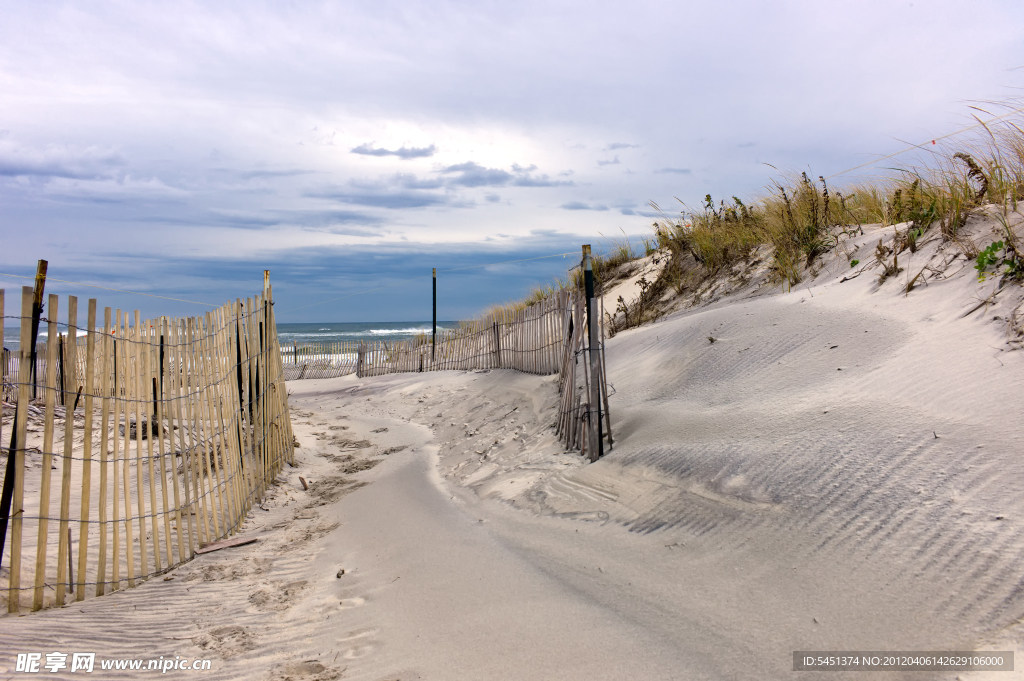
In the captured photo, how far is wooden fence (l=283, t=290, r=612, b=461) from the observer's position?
525 centimetres

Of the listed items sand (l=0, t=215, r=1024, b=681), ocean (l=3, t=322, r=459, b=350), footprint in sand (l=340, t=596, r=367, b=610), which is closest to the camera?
sand (l=0, t=215, r=1024, b=681)

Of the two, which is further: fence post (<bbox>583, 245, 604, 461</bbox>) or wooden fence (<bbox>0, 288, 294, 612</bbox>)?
fence post (<bbox>583, 245, 604, 461</bbox>)

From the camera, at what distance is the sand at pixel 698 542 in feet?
8.68

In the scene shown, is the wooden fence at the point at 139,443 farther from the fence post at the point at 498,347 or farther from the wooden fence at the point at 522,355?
the fence post at the point at 498,347

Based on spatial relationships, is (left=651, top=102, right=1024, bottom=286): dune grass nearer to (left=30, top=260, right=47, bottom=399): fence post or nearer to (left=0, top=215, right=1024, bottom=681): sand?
(left=0, top=215, right=1024, bottom=681): sand

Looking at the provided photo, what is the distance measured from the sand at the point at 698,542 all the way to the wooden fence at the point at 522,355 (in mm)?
341

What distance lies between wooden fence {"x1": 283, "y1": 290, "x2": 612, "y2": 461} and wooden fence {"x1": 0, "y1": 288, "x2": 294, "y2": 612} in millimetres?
2716

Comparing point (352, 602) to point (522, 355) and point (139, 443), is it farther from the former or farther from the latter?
point (522, 355)

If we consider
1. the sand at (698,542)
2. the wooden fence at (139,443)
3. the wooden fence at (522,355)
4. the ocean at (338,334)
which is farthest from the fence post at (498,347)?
the ocean at (338,334)

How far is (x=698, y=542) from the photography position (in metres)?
3.46

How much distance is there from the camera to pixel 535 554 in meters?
3.81

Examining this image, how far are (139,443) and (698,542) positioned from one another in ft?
9.93

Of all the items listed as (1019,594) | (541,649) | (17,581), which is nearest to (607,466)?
(541,649)

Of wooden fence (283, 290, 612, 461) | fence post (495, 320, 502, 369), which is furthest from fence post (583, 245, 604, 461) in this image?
fence post (495, 320, 502, 369)
